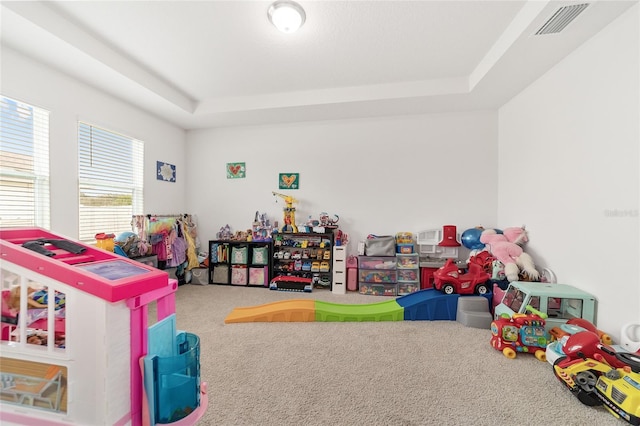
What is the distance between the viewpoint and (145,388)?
30.3 inches

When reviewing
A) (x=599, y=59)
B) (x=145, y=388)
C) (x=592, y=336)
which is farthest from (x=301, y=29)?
(x=592, y=336)

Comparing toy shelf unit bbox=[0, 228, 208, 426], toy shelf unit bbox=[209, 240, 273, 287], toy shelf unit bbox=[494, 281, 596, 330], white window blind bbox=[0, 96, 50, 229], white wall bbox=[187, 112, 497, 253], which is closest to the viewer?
toy shelf unit bbox=[0, 228, 208, 426]

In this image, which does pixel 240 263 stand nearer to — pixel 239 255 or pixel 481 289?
pixel 239 255

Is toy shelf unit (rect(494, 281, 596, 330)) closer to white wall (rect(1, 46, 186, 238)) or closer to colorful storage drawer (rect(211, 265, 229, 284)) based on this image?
colorful storage drawer (rect(211, 265, 229, 284))

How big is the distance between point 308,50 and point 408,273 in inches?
124

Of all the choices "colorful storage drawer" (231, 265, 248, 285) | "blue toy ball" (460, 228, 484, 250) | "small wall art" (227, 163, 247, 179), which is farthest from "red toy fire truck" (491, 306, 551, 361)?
"small wall art" (227, 163, 247, 179)

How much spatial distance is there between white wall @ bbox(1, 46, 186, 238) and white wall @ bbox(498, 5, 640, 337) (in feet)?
17.0

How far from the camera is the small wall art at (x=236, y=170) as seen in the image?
4473 mm

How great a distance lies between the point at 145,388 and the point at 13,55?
3.44 meters

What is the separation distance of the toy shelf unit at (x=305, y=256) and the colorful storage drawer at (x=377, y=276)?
20.6 inches

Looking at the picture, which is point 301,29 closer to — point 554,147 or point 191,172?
point 554,147

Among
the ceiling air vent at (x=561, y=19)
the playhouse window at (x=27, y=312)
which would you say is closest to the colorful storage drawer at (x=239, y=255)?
the playhouse window at (x=27, y=312)

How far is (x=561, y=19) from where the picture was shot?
1.99 meters

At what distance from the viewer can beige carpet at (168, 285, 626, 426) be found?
1.49 meters
